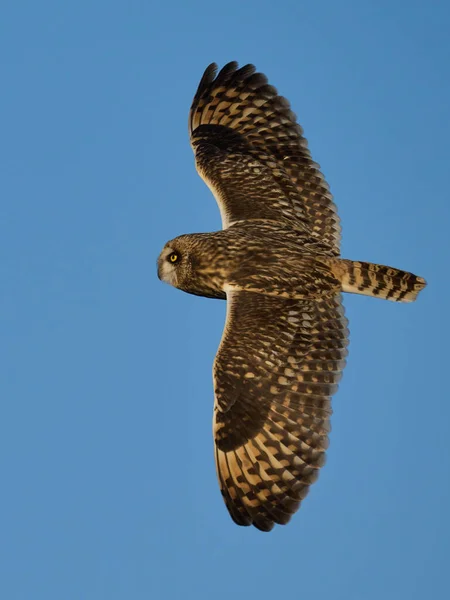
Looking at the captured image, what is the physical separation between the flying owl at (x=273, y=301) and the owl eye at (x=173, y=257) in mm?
13

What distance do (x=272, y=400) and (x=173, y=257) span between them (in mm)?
2094

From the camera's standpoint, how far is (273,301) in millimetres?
10797

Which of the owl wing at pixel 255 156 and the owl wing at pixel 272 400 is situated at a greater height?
the owl wing at pixel 255 156

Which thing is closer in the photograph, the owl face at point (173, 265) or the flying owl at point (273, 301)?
the flying owl at point (273, 301)

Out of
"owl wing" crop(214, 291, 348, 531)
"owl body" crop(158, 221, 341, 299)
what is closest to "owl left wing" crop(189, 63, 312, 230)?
"owl body" crop(158, 221, 341, 299)

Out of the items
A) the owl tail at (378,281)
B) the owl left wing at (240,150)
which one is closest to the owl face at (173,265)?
the owl left wing at (240,150)

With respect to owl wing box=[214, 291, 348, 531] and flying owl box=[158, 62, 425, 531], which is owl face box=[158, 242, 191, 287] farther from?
owl wing box=[214, 291, 348, 531]

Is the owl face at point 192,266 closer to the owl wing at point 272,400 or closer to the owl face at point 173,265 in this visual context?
the owl face at point 173,265

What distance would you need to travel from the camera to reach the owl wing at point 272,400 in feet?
33.2

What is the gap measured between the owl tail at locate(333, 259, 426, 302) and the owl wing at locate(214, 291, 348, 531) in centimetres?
44

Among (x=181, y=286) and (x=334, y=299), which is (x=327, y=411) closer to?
(x=334, y=299)

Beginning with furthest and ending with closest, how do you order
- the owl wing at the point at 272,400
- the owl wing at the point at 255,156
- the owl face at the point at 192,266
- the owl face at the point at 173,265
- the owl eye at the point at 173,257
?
the owl wing at the point at 255,156 < the owl eye at the point at 173,257 < the owl face at the point at 173,265 < the owl face at the point at 192,266 < the owl wing at the point at 272,400

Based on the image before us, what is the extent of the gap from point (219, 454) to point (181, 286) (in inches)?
80.4

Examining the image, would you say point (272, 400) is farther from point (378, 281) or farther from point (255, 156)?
point (255, 156)
